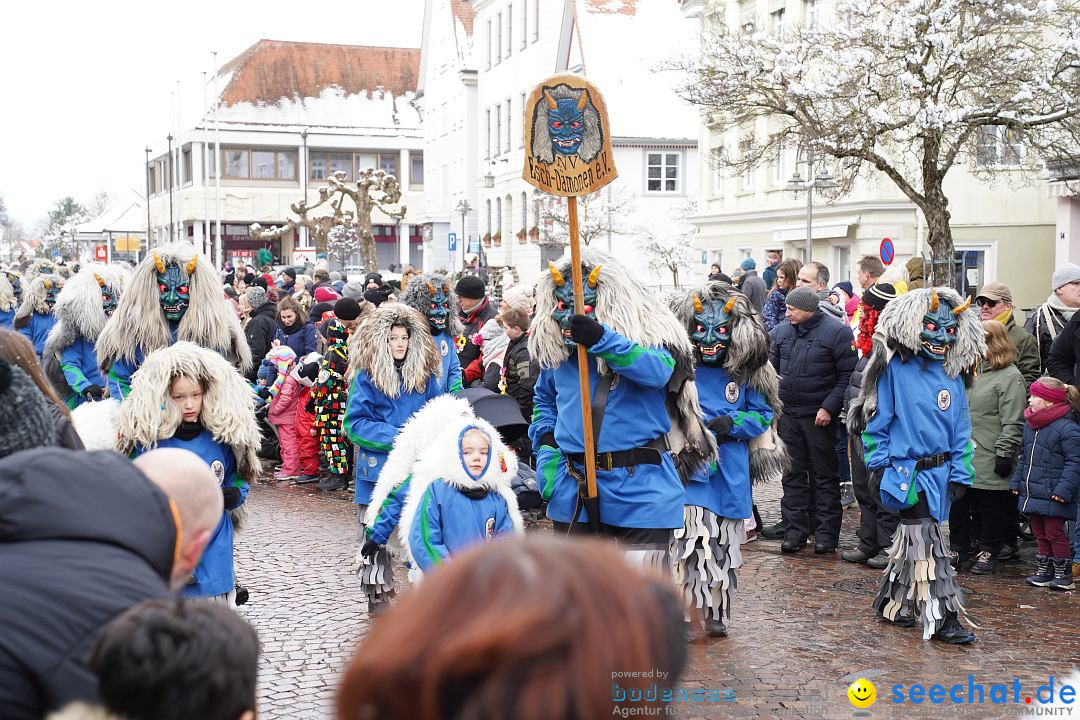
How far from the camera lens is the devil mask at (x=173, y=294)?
26.3 feet

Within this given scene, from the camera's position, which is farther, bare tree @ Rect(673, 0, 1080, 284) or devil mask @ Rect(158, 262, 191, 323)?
bare tree @ Rect(673, 0, 1080, 284)

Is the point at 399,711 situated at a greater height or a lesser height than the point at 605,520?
greater

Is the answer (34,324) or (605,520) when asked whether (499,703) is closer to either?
(605,520)

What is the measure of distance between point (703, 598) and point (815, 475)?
9.13ft

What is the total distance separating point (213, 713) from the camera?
92.1 inches

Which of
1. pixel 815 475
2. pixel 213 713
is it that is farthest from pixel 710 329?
pixel 213 713

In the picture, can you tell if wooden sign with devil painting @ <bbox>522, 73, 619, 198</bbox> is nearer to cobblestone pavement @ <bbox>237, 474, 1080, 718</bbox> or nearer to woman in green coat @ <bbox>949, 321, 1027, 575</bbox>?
cobblestone pavement @ <bbox>237, 474, 1080, 718</bbox>

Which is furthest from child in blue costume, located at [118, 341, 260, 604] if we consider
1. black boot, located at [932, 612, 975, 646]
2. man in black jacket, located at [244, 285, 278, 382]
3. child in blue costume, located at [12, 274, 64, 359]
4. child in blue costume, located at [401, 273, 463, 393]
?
child in blue costume, located at [12, 274, 64, 359]

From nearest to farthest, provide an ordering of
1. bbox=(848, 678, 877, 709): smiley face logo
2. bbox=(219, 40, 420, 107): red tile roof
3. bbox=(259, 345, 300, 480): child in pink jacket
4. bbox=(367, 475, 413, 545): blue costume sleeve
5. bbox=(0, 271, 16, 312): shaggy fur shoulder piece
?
bbox=(848, 678, 877, 709): smiley face logo → bbox=(367, 475, 413, 545): blue costume sleeve → bbox=(259, 345, 300, 480): child in pink jacket → bbox=(0, 271, 16, 312): shaggy fur shoulder piece → bbox=(219, 40, 420, 107): red tile roof

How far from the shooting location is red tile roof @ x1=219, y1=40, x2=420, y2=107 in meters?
73.0

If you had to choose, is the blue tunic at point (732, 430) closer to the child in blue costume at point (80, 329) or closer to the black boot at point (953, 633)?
the black boot at point (953, 633)

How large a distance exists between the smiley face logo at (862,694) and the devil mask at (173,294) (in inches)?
184

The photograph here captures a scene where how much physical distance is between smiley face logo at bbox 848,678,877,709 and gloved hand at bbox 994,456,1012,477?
325 centimetres

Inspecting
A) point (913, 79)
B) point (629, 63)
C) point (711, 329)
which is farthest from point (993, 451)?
point (629, 63)
